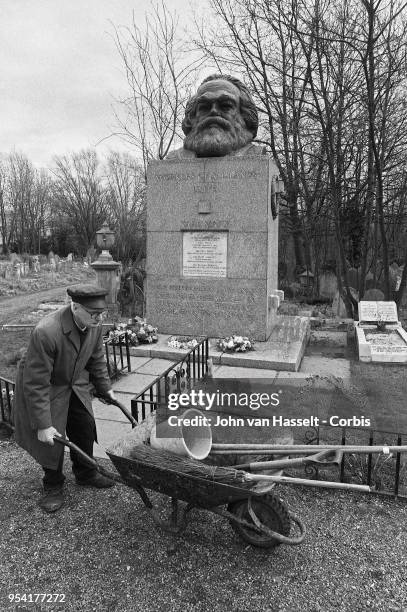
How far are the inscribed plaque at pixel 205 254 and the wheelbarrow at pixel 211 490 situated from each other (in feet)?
16.1

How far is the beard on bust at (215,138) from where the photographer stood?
706cm

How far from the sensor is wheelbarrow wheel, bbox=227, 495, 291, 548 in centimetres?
248

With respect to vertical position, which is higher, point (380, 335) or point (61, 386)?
point (61, 386)

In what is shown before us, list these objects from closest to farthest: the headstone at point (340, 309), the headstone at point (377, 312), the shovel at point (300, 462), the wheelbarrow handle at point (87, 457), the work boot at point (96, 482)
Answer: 1. the shovel at point (300, 462)
2. the wheelbarrow handle at point (87, 457)
3. the work boot at point (96, 482)
4. the headstone at point (377, 312)
5. the headstone at point (340, 309)

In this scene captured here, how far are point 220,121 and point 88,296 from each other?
531cm

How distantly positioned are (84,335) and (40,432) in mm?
700

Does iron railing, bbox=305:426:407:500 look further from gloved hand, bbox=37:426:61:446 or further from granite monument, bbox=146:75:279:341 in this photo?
granite monument, bbox=146:75:279:341

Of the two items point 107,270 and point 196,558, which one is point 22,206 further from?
point 196,558

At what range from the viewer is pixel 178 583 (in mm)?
2363

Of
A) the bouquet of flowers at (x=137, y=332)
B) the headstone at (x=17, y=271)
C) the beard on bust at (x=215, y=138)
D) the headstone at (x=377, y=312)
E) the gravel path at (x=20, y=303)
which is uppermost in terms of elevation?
the beard on bust at (x=215, y=138)

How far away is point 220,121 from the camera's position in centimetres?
709

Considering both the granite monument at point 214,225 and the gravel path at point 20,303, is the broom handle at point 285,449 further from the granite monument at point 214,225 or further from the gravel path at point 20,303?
the gravel path at point 20,303

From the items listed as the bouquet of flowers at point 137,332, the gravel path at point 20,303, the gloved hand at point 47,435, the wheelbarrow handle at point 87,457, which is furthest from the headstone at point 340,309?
the gloved hand at point 47,435

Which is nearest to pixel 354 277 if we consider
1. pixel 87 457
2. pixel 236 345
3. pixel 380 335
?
pixel 380 335
